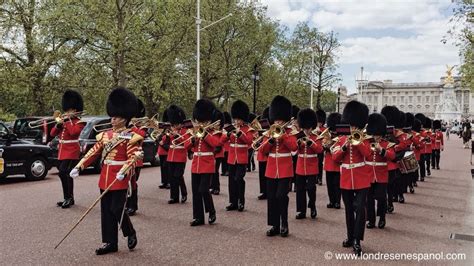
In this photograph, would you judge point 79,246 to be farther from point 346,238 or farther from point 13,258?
point 346,238

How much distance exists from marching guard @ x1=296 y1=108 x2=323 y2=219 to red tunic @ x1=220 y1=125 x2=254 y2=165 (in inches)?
46.1

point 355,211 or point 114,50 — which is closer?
point 355,211

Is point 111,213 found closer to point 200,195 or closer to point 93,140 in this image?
point 200,195

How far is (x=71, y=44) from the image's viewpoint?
85.2 ft

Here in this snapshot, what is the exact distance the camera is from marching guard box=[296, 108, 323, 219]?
8.38 metres

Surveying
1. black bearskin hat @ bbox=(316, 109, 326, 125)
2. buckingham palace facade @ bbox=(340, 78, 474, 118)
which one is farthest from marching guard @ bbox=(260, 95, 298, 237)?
buckingham palace facade @ bbox=(340, 78, 474, 118)

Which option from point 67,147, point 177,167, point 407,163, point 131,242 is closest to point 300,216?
point 407,163

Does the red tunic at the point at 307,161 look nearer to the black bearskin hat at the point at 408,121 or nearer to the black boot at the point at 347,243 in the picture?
the black boot at the point at 347,243

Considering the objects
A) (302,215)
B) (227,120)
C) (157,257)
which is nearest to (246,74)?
(227,120)

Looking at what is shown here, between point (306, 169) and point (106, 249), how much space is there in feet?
13.0

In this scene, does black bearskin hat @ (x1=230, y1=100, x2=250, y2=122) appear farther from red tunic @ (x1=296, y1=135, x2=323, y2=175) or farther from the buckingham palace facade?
the buckingham palace facade

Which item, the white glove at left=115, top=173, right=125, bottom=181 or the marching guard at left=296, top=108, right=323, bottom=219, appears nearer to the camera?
the white glove at left=115, top=173, right=125, bottom=181

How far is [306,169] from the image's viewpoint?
8633mm

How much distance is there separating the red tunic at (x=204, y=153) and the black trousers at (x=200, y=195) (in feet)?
0.34
